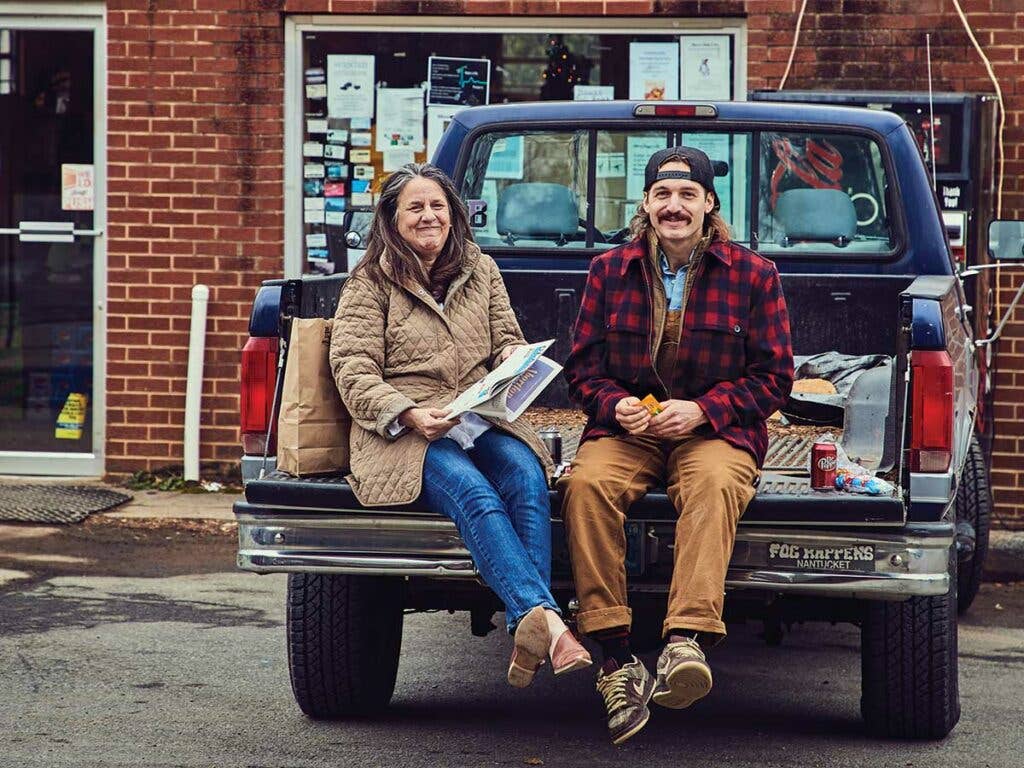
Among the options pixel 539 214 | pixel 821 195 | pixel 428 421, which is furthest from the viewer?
pixel 539 214

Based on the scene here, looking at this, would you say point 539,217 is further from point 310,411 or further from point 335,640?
point 335,640

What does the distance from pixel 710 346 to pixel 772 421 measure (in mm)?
968

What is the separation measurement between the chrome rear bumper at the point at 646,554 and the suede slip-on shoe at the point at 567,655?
10.5 inches

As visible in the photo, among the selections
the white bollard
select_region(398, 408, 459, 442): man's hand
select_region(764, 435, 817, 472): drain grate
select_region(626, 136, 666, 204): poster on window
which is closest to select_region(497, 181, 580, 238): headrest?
select_region(626, 136, 666, 204): poster on window

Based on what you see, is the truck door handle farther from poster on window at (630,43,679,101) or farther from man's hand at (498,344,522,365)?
poster on window at (630,43,679,101)

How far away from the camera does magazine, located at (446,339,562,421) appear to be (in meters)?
4.79

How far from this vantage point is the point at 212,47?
9.69m

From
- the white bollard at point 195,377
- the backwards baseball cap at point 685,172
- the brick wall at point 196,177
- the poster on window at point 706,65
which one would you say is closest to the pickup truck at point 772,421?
the backwards baseball cap at point 685,172

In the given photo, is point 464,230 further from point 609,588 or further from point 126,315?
point 126,315

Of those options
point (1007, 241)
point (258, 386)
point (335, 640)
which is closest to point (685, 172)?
point (258, 386)

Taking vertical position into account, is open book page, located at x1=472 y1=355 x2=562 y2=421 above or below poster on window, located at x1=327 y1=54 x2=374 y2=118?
below

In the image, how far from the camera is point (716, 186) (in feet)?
20.8

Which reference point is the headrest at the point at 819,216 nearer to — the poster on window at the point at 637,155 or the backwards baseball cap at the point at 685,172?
the poster on window at the point at 637,155

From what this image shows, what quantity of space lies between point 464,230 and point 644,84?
14.9 ft
